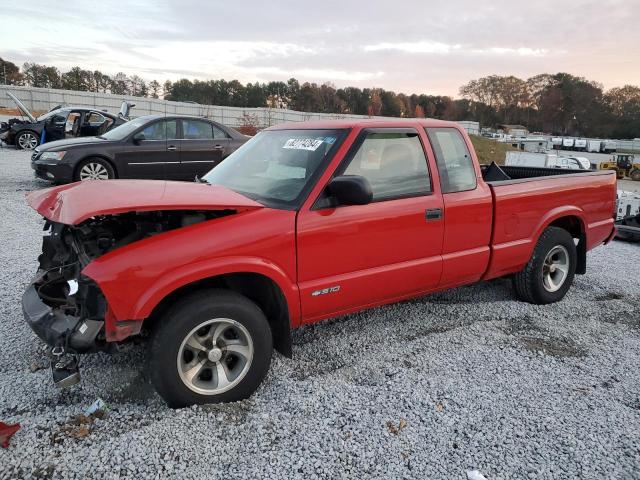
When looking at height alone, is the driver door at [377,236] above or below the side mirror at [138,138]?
below

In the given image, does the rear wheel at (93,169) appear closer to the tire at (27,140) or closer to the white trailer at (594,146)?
the tire at (27,140)

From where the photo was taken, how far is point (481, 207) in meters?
4.01

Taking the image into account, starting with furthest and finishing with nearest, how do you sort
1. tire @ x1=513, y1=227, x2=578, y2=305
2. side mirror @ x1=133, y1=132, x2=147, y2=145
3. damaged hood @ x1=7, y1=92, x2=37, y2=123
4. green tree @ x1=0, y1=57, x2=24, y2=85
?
green tree @ x1=0, y1=57, x2=24, y2=85, damaged hood @ x1=7, y1=92, x2=37, y2=123, side mirror @ x1=133, y1=132, x2=147, y2=145, tire @ x1=513, y1=227, x2=578, y2=305

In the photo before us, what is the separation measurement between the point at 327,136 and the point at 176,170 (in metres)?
7.37

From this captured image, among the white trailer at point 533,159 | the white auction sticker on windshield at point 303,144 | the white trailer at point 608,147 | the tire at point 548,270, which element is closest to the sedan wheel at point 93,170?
the white auction sticker on windshield at point 303,144

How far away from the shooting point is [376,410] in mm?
2875

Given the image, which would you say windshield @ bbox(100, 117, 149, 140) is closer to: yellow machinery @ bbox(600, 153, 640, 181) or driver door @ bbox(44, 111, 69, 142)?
driver door @ bbox(44, 111, 69, 142)

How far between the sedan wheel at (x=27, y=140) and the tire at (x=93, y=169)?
9.23 m

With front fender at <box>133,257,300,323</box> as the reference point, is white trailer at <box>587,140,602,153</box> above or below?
above

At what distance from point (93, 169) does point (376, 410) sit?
336 inches

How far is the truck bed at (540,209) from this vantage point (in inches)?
166

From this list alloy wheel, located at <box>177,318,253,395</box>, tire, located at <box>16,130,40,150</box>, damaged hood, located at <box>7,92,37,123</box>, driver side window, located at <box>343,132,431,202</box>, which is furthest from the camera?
tire, located at <box>16,130,40,150</box>

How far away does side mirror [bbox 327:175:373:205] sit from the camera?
9.92 ft

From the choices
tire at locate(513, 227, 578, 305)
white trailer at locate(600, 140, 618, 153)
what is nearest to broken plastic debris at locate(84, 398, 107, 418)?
tire at locate(513, 227, 578, 305)
